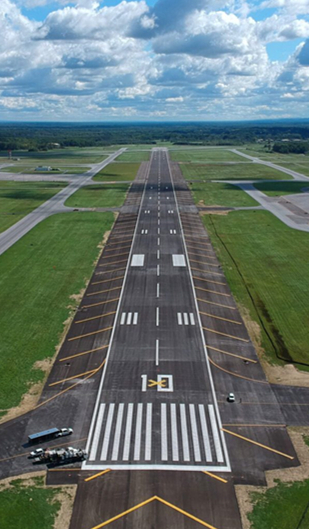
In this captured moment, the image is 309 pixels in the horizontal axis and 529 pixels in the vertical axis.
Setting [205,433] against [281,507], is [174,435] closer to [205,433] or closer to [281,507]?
[205,433]

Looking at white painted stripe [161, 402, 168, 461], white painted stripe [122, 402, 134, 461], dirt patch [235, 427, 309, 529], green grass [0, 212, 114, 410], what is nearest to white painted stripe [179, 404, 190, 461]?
white painted stripe [161, 402, 168, 461]

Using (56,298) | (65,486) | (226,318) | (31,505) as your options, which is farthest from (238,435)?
(56,298)

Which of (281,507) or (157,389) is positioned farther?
(157,389)

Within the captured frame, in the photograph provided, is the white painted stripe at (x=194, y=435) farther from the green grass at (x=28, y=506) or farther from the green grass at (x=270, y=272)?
the green grass at (x=270, y=272)

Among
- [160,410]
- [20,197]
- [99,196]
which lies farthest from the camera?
[99,196]

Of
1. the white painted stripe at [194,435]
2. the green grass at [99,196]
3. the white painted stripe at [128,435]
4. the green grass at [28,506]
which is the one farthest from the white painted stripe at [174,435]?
the green grass at [99,196]

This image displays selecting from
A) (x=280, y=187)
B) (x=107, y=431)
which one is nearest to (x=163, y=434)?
(x=107, y=431)
